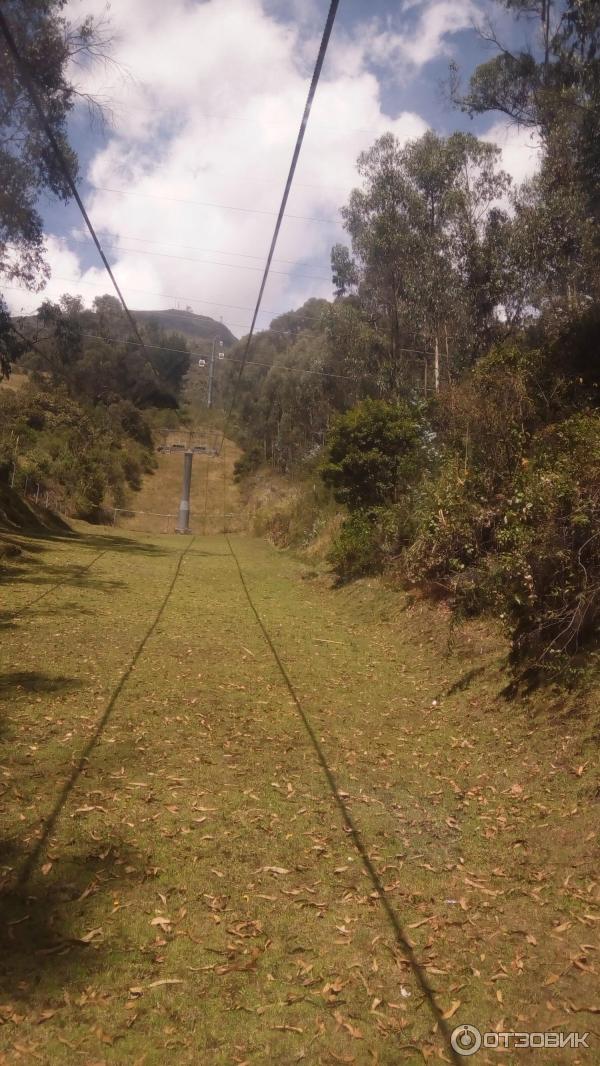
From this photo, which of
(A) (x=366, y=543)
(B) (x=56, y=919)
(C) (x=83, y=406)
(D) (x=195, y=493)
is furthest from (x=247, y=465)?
(B) (x=56, y=919)

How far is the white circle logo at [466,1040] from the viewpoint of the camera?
2682 mm

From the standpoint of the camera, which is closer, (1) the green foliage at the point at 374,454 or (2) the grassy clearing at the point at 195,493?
(1) the green foliage at the point at 374,454

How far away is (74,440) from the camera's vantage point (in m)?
39.4

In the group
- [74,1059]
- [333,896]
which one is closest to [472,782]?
[333,896]

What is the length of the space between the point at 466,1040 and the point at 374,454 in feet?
42.2

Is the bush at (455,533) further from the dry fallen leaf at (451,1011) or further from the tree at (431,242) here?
the tree at (431,242)

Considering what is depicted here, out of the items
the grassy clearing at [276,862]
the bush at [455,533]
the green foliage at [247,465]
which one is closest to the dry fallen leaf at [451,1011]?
the grassy clearing at [276,862]

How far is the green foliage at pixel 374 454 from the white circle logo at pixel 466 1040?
39.7ft

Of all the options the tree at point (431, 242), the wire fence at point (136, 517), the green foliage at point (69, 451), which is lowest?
the wire fence at point (136, 517)

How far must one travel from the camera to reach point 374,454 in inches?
592

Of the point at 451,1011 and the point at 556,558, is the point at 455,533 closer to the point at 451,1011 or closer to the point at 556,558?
the point at 556,558

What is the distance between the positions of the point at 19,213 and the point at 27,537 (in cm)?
829

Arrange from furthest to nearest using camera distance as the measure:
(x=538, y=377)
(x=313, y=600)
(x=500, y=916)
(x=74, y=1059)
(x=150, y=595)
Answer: (x=313, y=600)
(x=150, y=595)
(x=538, y=377)
(x=500, y=916)
(x=74, y=1059)

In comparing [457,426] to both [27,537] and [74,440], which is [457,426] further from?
[74,440]
